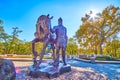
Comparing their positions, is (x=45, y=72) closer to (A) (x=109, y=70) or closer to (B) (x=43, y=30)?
(B) (x=43, y=30)

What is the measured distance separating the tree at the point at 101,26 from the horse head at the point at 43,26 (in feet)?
90.3

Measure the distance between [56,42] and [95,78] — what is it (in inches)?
80.2

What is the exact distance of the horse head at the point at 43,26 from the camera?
7707 mm

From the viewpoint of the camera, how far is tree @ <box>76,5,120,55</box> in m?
34.5

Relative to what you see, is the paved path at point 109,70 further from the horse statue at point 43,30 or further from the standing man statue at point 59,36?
the horse statue at point 43,30

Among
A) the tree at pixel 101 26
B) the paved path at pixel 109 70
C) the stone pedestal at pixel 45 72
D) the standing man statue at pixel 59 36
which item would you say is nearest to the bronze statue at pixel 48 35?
the standing man statue at pixel 59 36

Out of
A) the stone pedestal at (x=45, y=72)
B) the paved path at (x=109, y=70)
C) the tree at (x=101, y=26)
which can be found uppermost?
the tree at (x=101, y=26)

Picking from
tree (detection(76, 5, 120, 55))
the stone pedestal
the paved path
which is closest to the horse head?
the stone pedestal

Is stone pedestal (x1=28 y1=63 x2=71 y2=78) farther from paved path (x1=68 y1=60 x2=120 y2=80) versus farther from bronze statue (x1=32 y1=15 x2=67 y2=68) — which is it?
paved path (x1=68 y1=60 x2=120 y2=80)

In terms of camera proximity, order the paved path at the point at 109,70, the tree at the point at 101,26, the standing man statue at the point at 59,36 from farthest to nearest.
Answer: the tree at the point at 101,26 → the paved path at the point at 109,70 → the standing man statue at the point at 59,36

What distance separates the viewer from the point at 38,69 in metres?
7.53

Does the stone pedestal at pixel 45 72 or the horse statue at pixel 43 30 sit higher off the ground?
the horse statue at pixel 43 30

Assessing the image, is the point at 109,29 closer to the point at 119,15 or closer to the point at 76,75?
the point at 119,15

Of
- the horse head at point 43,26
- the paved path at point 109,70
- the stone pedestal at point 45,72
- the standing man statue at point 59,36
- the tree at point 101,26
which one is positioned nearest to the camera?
the stone pedestal at point 45,72
